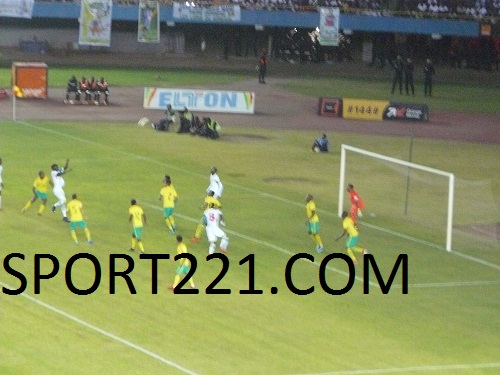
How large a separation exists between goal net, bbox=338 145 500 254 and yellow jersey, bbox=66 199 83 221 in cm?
1011

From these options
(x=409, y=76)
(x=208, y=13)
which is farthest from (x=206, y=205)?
(x=208, y=13)

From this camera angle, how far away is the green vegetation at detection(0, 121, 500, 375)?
25.1m

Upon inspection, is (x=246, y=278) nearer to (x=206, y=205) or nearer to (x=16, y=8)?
(x=206, y=205)

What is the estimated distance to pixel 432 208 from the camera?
3875 cm

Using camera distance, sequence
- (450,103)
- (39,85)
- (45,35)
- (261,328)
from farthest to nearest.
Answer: (45,35)
(450,103)
(39,85)
(261,328)

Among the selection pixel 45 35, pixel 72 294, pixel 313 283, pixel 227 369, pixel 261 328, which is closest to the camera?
pixel 227 369

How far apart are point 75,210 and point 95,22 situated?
126 feet

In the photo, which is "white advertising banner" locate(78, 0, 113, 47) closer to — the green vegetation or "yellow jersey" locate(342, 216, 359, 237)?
the green vegetation

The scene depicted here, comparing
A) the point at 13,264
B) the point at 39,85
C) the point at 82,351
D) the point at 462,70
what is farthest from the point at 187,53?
the point at 82,351

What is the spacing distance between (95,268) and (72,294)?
8.31 feet

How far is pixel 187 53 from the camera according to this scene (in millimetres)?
85688

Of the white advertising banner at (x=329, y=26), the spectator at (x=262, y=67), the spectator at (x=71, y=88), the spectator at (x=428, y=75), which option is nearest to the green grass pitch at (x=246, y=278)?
the spectator at (x=71, y=88)

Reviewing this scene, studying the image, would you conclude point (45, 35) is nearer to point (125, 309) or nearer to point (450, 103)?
point (450, 103)

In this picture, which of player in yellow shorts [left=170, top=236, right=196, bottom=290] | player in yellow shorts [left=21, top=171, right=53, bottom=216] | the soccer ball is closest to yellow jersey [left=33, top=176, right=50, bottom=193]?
player in yellow shorts [left=21, top=171, right=53, bottom=216]
